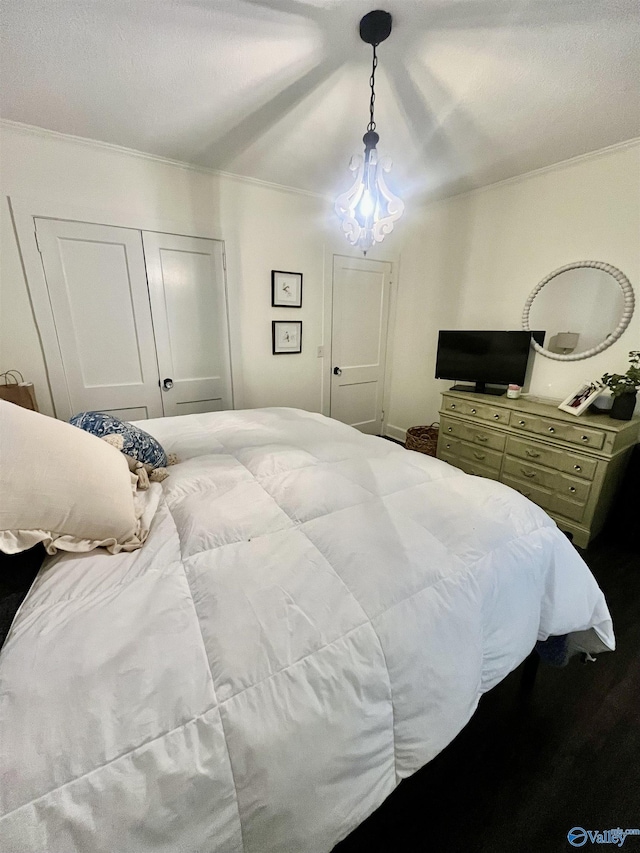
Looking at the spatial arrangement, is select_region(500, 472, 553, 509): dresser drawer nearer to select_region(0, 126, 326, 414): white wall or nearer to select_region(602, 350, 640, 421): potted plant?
select_region(602, 350, 640, 421): potted plant

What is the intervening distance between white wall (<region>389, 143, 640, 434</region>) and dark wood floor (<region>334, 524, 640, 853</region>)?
6.82ft

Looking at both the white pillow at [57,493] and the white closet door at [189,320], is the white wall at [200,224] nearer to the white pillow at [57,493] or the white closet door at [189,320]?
the white closet door at [189,320]

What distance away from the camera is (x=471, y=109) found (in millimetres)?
1855

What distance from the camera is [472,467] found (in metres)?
2.92

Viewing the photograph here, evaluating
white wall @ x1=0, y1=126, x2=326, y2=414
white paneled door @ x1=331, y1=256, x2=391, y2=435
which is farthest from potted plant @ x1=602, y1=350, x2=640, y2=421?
white wall @ x1=0, y1=126, x2=326, y2=414

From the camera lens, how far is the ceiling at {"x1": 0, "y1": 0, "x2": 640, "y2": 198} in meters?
1.33

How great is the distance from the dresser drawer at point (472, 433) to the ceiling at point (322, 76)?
6.47 ft

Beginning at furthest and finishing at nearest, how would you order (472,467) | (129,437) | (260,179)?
1. (472,467)
2. (260,179)
3. (129,437)

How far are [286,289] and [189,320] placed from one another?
94 cm

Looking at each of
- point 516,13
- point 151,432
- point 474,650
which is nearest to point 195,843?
point 474,650

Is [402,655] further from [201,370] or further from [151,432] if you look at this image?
[201,370]

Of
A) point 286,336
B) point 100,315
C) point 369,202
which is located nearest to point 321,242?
point 286,336

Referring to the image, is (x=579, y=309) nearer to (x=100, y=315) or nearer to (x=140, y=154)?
(x=140, y=154)

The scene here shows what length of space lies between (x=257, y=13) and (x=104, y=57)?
2.55 ft
